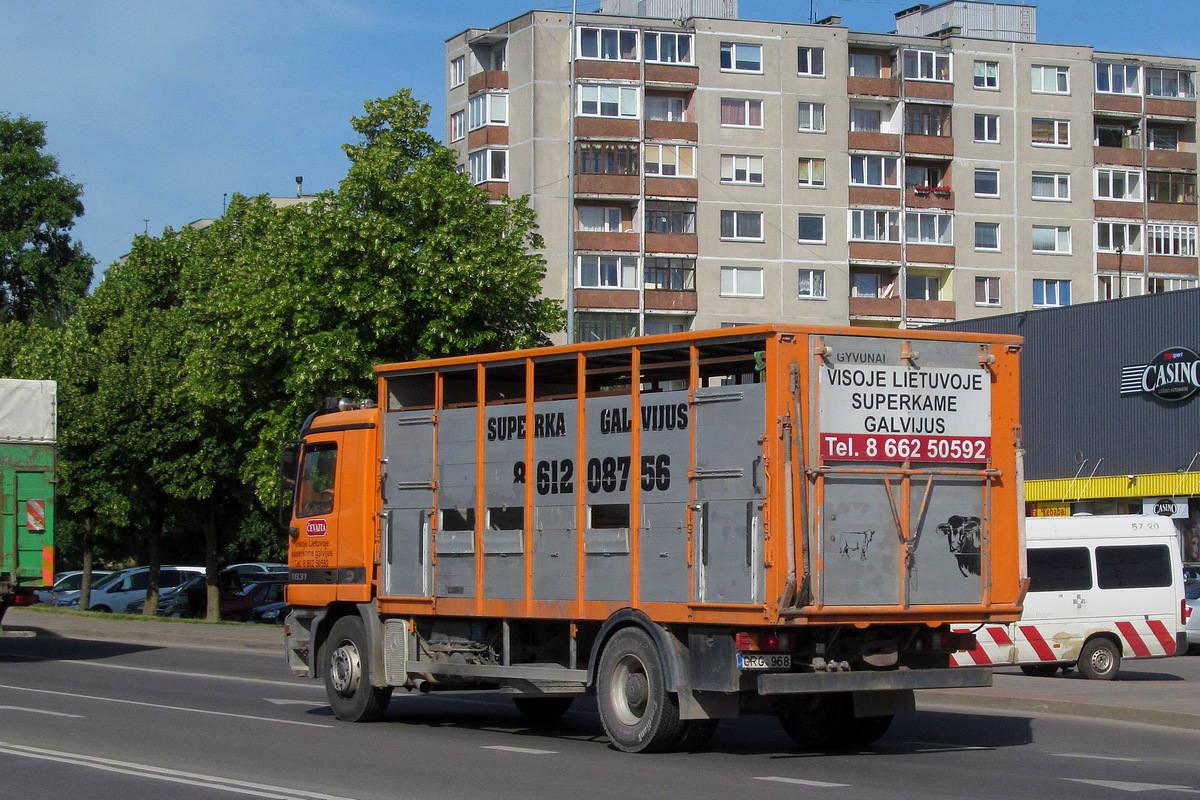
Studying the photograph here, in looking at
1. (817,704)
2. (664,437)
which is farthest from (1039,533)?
(664,437)

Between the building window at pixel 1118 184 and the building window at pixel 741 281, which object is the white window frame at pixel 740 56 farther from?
the building window at pixel 1118 184

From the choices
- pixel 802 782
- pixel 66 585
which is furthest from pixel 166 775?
pixel 66 585

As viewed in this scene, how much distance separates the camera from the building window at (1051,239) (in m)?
70.3

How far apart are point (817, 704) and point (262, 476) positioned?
20529 millimetres

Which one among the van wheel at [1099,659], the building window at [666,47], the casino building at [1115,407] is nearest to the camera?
the van wheel at [1099,659]

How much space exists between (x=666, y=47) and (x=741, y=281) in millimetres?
10784

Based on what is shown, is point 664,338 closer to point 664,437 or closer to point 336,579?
point 664,437

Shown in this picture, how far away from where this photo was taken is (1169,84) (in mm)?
73000

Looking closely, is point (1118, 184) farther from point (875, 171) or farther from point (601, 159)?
point (601, 159)

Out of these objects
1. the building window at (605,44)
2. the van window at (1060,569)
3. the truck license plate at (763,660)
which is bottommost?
the truck license plate at (763,660)

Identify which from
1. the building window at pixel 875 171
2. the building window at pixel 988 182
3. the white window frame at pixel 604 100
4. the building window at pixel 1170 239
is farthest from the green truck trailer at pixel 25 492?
the building window at pixel 1170 239

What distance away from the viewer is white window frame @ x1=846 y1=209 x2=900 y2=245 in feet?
223

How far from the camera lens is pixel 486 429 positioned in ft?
43.3

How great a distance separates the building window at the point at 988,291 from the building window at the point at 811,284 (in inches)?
298
